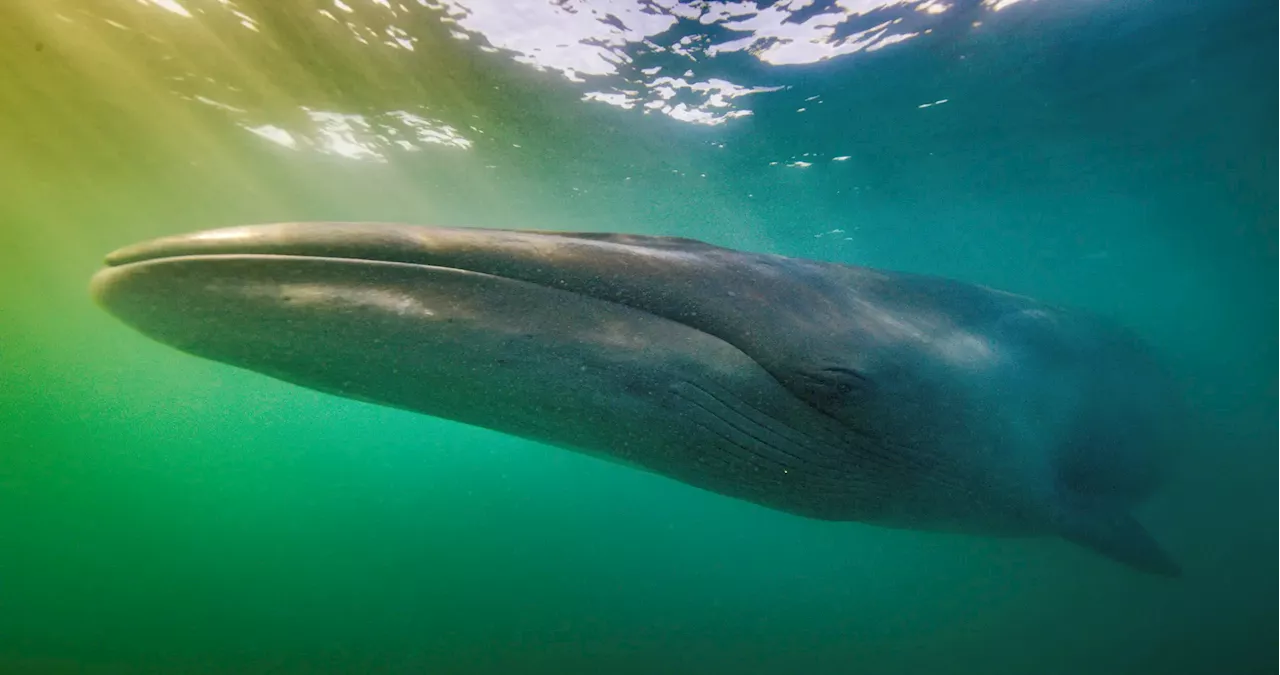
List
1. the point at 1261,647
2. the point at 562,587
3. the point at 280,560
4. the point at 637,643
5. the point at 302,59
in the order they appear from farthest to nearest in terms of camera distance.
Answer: the point at 280,560 < the point at 562,587 < the point at 302,59 < the point at 637,643 < the point at 1261,647

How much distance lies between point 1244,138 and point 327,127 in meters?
26.7

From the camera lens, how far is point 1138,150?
17.5 meters

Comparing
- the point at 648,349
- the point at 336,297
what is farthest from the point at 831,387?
the point at 336,297

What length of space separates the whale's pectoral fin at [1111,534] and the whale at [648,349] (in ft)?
2.50

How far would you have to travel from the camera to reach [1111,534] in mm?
4719

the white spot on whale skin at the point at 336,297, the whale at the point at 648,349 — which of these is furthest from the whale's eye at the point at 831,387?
the white spot on whale skin at the point at 336,297

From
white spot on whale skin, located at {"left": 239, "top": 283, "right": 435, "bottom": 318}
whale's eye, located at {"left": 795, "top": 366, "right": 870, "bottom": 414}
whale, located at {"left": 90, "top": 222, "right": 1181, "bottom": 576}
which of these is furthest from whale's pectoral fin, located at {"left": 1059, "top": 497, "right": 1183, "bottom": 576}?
white spot on whale skin, located at {"left": 239, "top": 283, "right": 435, "bottom": 318}

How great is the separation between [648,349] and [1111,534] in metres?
4.98

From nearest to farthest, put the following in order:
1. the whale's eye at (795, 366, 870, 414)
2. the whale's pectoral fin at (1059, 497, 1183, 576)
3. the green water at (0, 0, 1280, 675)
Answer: the whale's eye at (795, 366, 870, 414) → the whale's pectoral fin at (1059, 497, 1183, 576) → the green water at (0, 0, 1280, 675)

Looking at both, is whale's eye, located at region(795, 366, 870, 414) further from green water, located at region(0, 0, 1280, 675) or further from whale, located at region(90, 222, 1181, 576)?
green water, located at region(0, 0, 1280, 675)

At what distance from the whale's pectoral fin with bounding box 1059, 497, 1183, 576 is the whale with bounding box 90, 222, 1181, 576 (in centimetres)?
76

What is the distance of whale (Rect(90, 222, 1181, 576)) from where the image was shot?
178 cm

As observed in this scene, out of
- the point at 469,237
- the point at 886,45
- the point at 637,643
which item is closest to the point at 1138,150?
the point at 886,45

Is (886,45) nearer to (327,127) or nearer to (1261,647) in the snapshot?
(1261,647)
